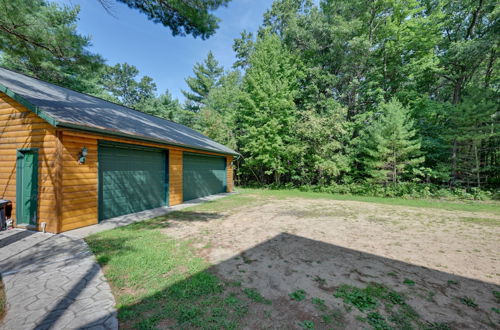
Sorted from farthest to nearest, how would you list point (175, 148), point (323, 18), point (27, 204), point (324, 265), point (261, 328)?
1. point (323, 18)
2. point (175, 148)
3. point (27, 204)
4. point (324, 265)
5. point (261, 328)

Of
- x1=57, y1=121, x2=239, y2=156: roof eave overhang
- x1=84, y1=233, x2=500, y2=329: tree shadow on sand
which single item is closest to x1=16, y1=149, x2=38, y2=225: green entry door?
x1=57, y1=121, x2=239, y2=156: roof eave overhang

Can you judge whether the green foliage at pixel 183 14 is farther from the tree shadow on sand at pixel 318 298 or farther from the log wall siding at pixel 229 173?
the log wall siding at pixel 229 173

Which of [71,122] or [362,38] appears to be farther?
[362,38]

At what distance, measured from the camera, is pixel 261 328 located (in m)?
1.84

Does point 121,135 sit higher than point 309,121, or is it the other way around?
point 309,121

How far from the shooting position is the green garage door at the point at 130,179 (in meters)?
5.41

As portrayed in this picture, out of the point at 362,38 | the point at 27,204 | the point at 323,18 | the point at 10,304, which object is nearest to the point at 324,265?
the point at 10,304

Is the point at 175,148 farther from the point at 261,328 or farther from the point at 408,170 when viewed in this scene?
the point at 408,170

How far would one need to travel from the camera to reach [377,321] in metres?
1.94

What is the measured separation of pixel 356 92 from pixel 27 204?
18.6 metres

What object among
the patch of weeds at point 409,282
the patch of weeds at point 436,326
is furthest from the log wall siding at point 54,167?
the patch of weeds at point 409,282

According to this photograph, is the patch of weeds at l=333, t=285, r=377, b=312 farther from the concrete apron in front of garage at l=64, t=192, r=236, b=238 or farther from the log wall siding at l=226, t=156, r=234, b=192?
the log wall siding at l=226, t=156, r=234, b=192

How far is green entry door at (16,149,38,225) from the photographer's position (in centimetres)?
447

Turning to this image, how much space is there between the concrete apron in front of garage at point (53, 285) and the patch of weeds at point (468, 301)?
368 centimetres
